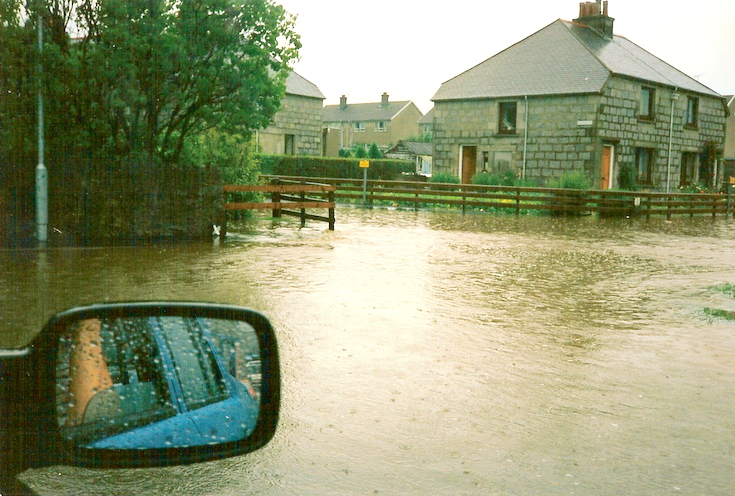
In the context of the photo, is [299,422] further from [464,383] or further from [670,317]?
[670,317]

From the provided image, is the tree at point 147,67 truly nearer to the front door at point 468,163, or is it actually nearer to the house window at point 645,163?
the front door at point 468,163

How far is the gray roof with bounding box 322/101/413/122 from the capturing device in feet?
300

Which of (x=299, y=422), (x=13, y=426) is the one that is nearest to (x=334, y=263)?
(x=299, y=422)

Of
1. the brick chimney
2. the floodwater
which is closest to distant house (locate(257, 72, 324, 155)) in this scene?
the brick chimney

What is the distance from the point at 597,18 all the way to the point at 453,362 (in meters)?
37.0

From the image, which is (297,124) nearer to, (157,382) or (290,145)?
(290,145)

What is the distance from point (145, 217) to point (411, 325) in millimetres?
8850

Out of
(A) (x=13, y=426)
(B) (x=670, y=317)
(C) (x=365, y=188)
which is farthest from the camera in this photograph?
(C) (x=365, y=188)

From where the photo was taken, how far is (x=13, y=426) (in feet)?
5.51

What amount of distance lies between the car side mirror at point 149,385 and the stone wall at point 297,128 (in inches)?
1640

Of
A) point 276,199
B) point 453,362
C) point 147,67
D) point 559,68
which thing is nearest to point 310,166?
point 559,68

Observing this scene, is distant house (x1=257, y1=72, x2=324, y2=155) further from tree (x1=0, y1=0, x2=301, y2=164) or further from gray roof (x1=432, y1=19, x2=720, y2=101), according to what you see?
tree (x1=0, y1=0, x2=301, y2=164)

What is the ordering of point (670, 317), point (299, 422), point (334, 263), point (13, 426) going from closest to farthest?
1. point (13, 426)
2. point (299, 422)
3. point (670, 317)
4. point (334, 263)

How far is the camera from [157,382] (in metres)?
1.89
